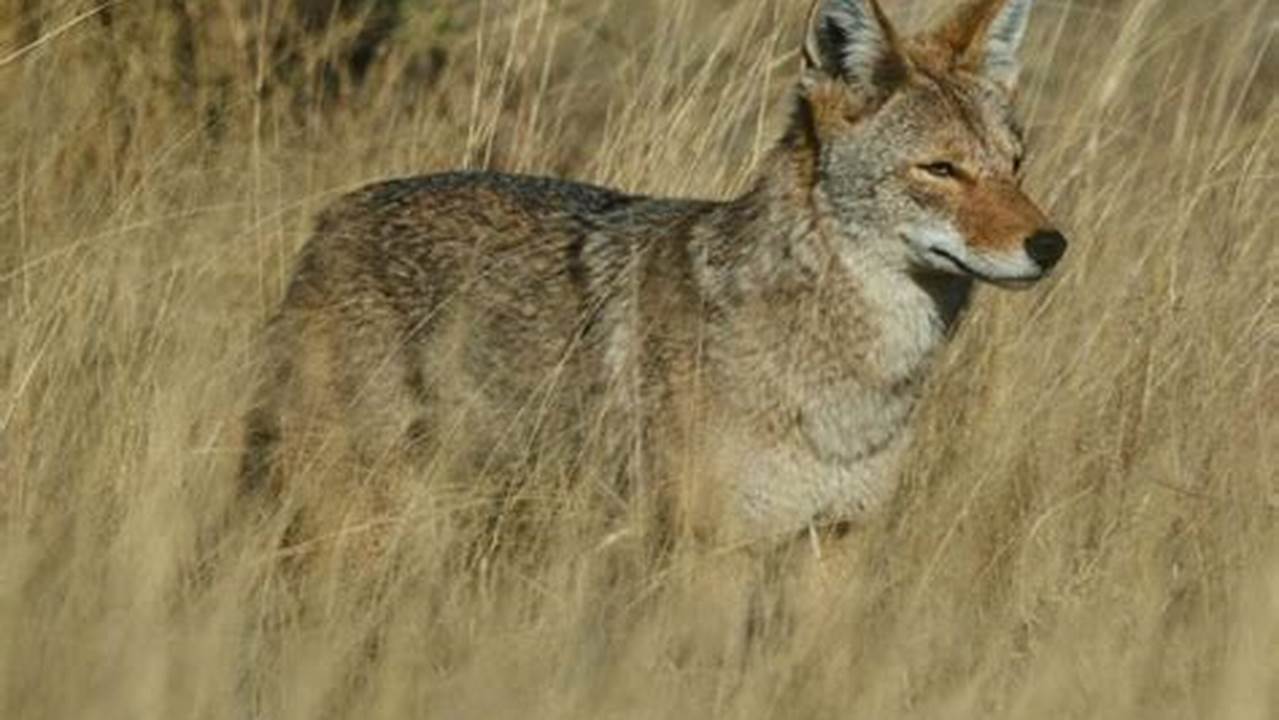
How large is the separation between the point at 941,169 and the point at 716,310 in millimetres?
559

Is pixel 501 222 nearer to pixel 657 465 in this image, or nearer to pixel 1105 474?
pixel 657 465

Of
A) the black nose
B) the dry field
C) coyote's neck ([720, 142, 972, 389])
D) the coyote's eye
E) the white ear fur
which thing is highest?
the white ear fur

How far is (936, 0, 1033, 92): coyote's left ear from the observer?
20.1 feet

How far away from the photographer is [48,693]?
4.38 meters

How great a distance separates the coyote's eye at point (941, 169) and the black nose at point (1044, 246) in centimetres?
31

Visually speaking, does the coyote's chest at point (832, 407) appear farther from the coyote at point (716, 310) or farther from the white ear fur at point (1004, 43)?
the white ear fur at point (1004, 43)

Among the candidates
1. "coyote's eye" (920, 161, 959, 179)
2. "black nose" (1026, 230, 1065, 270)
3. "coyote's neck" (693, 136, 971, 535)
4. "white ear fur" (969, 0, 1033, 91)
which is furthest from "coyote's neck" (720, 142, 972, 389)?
"white ear fur" (969, 0, 1033, 91)

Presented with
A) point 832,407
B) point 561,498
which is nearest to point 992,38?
point 832,407

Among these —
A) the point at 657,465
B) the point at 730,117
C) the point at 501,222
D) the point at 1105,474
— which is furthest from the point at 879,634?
the point at 730,117

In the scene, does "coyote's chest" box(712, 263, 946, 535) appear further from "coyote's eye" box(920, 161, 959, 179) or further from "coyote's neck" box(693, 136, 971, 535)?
"coyote's eye" box(920, 161, 959, 179)

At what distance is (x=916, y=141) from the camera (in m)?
5.85

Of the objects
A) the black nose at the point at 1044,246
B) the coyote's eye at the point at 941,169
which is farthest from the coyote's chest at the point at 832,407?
the black nose at the point at 1044,246

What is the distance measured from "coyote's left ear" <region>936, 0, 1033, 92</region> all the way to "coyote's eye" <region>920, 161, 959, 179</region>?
1.25ft

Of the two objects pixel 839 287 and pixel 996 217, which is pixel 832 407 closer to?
pixel 839 287
